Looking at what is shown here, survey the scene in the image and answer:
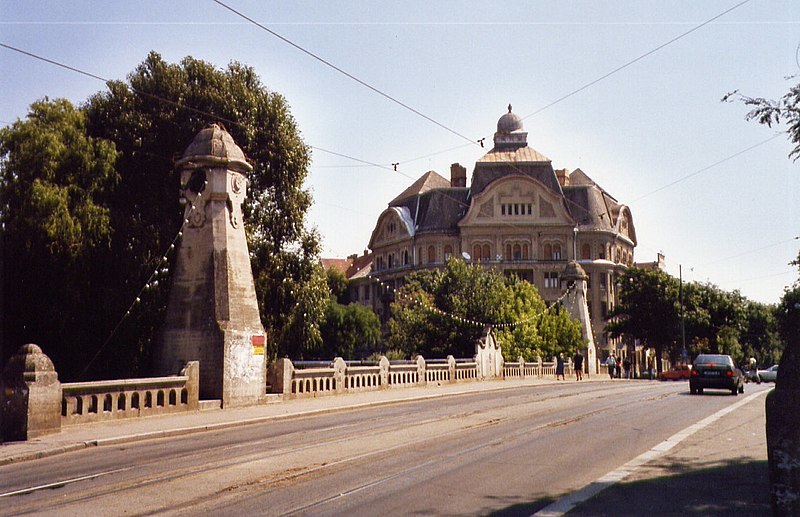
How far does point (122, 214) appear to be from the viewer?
2748 centimetres

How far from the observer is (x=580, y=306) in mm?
59281

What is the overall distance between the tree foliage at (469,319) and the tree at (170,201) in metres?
14.8

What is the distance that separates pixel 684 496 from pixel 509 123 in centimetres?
8300

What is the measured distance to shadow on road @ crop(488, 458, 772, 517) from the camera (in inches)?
280

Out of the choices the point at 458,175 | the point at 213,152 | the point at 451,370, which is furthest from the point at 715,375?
the point at 458,175

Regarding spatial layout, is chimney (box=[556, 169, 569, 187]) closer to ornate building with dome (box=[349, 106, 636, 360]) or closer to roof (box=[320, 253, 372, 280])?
ornate building with dome (box=[349, 106, 636, 360])

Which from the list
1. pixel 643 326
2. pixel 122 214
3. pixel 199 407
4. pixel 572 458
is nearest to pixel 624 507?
pixel 572 458

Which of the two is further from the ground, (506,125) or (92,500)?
(506,125)

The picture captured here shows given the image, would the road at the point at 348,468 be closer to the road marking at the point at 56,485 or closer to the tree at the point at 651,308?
the road marking at the point at 56,485

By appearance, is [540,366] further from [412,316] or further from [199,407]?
[199,407]

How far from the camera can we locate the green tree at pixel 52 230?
2434cm

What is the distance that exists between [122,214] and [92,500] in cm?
2123

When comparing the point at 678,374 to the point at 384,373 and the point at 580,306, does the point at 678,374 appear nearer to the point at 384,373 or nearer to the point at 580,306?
the point at 580,306

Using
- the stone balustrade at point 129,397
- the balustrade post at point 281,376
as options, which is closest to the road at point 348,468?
the stone balustrade at point 129,397
